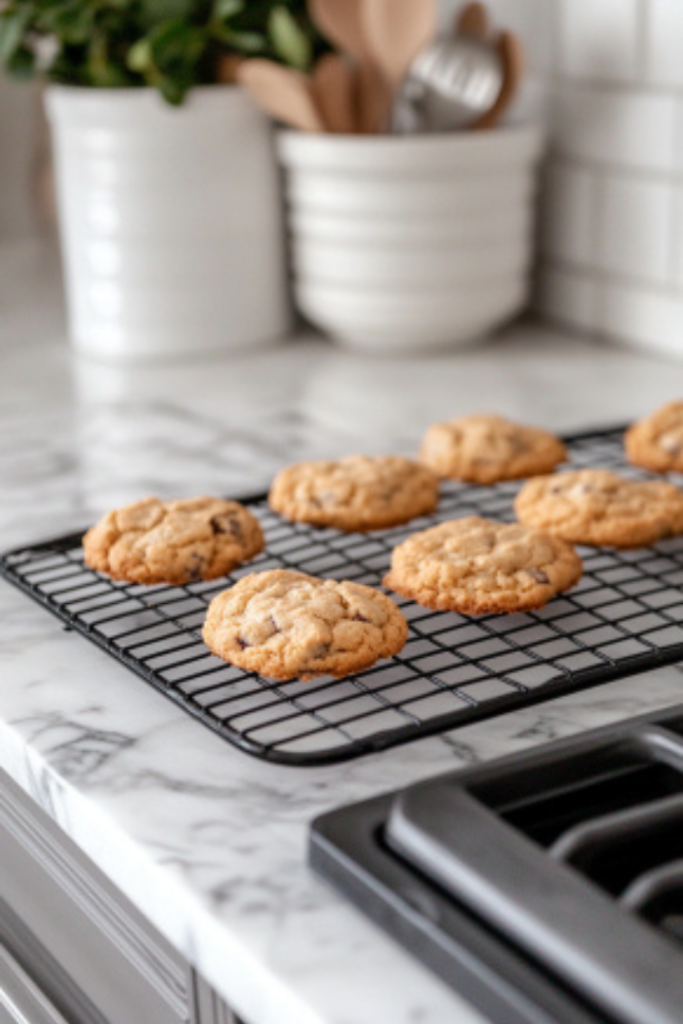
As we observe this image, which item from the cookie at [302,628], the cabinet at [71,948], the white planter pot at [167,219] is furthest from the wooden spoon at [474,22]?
the cabinet at [71,948]

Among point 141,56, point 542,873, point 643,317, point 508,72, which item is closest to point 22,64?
point 141,56

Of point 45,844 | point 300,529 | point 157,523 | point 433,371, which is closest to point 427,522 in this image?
point 300,529

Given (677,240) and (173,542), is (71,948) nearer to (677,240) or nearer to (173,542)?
(173,542)

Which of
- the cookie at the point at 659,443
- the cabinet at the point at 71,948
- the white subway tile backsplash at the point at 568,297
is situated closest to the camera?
the cabinet at the point at 71,948

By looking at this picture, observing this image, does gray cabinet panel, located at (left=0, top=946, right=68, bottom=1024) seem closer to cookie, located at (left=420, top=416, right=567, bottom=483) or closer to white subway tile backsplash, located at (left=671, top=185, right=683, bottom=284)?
cookie, located at (left=420, top=416, right=567, bottom=483)

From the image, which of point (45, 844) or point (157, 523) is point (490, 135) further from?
point (45, 844)

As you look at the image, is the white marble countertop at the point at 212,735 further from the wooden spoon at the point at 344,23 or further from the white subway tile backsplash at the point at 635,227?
the wooden spoon at the point at 344,23

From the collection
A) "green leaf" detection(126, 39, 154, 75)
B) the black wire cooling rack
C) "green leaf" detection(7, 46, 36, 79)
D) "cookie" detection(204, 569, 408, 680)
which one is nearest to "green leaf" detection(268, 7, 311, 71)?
"green leaf" detection(126, 39, 154, 75)
